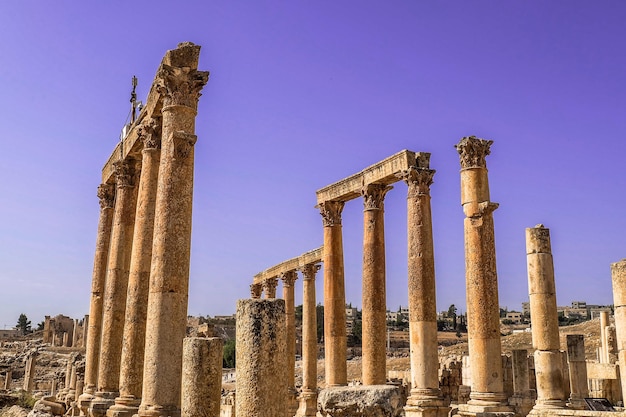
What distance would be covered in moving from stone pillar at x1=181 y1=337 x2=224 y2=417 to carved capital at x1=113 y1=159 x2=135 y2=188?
10.5m

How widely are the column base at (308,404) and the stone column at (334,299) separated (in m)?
→ 5.54

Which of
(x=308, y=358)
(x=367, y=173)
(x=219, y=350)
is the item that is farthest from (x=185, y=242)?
Answer: (x=308, y=358)

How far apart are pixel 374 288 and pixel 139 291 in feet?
32.5

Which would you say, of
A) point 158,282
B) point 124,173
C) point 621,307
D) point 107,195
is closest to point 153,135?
point 124,173

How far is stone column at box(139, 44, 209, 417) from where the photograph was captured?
44.1ft

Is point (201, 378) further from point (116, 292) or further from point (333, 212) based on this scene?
point (333, 212)

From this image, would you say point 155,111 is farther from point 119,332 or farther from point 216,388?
point 216,388

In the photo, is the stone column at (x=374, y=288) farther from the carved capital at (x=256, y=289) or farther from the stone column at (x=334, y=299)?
the carved capital at (x=256, y=289)

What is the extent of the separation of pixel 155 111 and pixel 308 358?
1985cm

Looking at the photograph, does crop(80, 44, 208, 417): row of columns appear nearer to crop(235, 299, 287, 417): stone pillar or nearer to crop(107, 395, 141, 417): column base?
crop(107, 395, 141, 417): column base

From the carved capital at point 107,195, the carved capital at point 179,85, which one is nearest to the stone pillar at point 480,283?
the carved capital at point 179,85

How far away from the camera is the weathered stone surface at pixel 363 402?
10.1 m

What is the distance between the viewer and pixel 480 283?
19625 mm

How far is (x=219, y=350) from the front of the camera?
11938 millimetres
